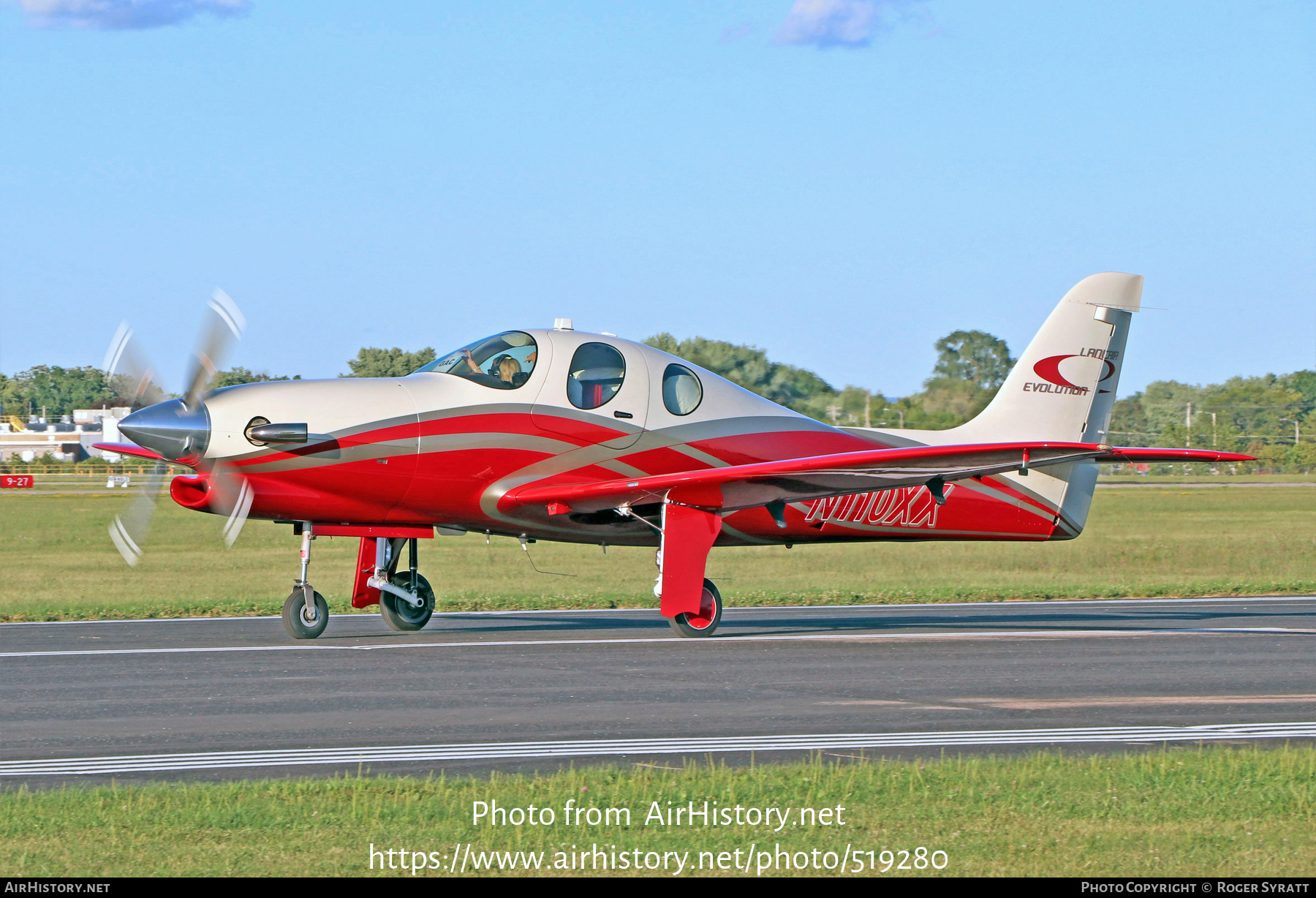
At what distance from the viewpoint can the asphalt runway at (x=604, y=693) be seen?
8.05m

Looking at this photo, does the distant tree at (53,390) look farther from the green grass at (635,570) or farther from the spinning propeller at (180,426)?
the spinning propeller at (180,426)

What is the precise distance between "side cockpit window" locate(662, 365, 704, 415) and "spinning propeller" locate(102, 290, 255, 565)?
4.53 meters

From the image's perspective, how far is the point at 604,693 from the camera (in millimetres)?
10305

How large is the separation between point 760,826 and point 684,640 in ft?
26.0

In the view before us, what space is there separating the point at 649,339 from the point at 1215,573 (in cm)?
2369

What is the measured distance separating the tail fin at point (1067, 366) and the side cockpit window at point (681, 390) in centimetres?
448

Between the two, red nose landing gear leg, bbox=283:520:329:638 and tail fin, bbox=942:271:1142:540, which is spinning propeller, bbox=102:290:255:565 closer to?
red nose landing gear leg, bbox=283:520:329:638

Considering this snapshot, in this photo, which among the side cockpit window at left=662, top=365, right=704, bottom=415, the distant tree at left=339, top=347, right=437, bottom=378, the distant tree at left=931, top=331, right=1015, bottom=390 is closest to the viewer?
the side cockpit window at left=662, top=365, right=704, bottom=415

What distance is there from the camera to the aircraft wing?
42.0 ft

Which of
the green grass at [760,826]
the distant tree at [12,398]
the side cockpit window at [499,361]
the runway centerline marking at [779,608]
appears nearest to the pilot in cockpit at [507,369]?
the side cockpit window at [499,361]

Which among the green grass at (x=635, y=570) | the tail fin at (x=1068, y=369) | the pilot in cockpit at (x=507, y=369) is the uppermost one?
the tail fin at (x=1068, y=369)

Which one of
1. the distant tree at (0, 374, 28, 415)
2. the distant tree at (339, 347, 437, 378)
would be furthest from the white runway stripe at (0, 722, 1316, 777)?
the distant tree at (0, 374, 28, 415)

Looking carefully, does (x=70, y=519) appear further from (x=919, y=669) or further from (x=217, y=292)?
(x=919, y=669)

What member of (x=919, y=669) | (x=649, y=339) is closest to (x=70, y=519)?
(x=649, y=339)
